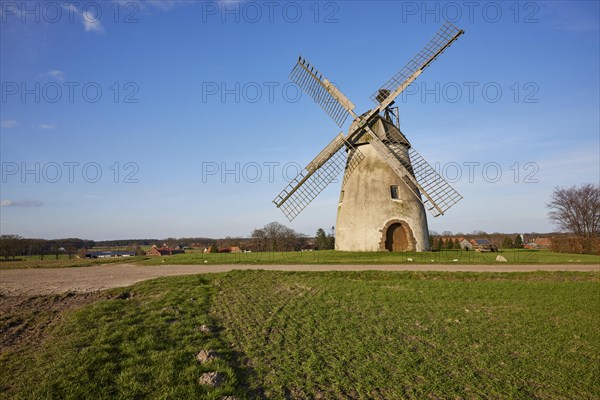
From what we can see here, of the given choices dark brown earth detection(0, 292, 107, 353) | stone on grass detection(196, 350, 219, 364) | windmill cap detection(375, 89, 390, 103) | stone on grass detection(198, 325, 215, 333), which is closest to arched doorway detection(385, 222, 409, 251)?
windmill cap detection(375, 89, 390, 103)

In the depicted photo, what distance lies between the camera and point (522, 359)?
644 centimetres

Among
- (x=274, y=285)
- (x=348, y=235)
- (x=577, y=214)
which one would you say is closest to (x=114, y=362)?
(x=274, y=285)

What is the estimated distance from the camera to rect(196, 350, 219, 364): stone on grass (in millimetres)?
5912

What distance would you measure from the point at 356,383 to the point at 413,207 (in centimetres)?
2144

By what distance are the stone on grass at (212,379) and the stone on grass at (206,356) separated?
554 millimetres

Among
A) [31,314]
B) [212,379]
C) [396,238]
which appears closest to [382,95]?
[396,238]

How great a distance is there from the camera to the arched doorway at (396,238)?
2541 centimetres

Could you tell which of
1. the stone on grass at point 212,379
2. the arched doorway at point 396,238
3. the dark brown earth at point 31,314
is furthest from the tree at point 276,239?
the stone on grass at point 212,379

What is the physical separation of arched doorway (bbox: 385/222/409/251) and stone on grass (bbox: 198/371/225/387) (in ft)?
69.6

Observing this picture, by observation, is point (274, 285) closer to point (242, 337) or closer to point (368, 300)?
point (368, 300)

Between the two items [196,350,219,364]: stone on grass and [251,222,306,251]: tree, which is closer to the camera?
[196,350,219,364]: stone on grass

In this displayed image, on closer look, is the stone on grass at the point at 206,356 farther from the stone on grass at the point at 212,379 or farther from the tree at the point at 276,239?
the tree at the point at 276,239

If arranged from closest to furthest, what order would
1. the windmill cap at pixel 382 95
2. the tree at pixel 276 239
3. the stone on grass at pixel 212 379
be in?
the stone on grass at pixel 212 379 → the windmill cap at pixel 382 95 → the tree at pixel 276 239

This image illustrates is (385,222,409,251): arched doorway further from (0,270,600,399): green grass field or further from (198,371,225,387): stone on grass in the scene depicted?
(198,371,225,387): stone on grass
